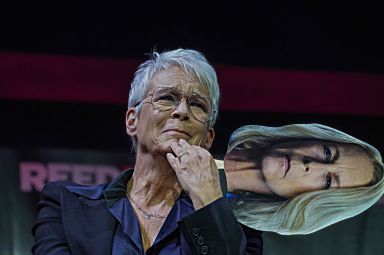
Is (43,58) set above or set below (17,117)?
above

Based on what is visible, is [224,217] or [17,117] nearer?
[224,217]

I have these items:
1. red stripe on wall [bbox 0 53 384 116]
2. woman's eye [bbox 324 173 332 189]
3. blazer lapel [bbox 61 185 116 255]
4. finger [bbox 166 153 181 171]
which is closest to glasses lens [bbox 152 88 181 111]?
finger [bbox 166 153 181 171]

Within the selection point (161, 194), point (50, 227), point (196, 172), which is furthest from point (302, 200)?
point (50, 227)

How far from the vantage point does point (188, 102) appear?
1.62 meters

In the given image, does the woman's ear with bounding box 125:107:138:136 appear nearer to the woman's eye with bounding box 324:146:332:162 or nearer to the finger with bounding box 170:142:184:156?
the finger with bounding box 170:142:184:156

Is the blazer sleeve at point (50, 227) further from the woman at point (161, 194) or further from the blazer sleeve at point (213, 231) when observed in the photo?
the blazer sleeve at point (213, 231)

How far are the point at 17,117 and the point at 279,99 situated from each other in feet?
3.06

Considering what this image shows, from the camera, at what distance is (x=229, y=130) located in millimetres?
2711

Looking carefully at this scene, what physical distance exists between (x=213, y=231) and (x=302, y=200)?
857 mm

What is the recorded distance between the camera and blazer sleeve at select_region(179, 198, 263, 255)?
1.42 meters

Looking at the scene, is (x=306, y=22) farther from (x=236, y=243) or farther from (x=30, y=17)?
(x=236, y=243)

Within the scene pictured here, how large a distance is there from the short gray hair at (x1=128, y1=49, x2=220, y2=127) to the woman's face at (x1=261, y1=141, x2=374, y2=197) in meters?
0.69

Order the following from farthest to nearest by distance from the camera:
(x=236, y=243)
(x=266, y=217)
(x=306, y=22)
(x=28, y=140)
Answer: (x=306, y=22) < (x=28, y=140) < (x=266, y=217) < (x=236, y=243)

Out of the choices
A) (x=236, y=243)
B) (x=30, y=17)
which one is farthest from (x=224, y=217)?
(x=30, y=17)
